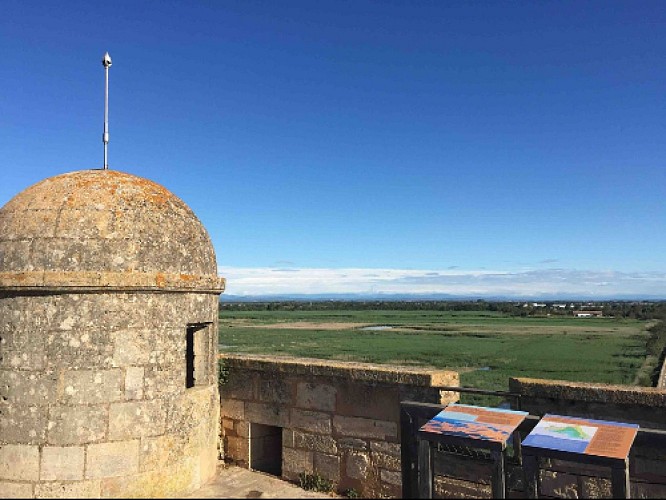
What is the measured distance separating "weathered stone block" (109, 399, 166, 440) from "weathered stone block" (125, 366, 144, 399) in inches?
2.9

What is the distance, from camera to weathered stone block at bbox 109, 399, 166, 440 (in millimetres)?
4797

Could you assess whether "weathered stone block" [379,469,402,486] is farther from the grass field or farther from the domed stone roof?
the grass field

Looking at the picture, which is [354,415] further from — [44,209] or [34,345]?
[44,209]

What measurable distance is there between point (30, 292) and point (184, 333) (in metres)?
1.35

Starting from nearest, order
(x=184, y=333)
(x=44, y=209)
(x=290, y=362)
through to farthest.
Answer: (x=44, y=209) → (x=184, y=333) → (x=290, y=362)

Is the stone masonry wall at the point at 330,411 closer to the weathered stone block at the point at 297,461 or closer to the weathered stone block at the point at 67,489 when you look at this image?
the weathered stone block at the point at 297,461

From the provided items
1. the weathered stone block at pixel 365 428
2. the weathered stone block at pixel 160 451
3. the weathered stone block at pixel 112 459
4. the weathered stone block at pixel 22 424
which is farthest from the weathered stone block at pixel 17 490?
the weathered stone block at pixel 365 428

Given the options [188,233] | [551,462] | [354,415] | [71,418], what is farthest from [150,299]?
[551,462]

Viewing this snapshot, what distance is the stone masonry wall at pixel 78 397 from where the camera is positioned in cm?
468

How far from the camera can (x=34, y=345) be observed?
4.71 m

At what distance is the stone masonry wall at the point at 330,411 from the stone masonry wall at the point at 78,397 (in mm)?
1465

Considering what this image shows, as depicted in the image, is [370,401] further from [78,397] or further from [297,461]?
[78,397]

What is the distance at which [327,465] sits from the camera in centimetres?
577

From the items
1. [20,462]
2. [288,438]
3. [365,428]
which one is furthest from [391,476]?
[20,462]
